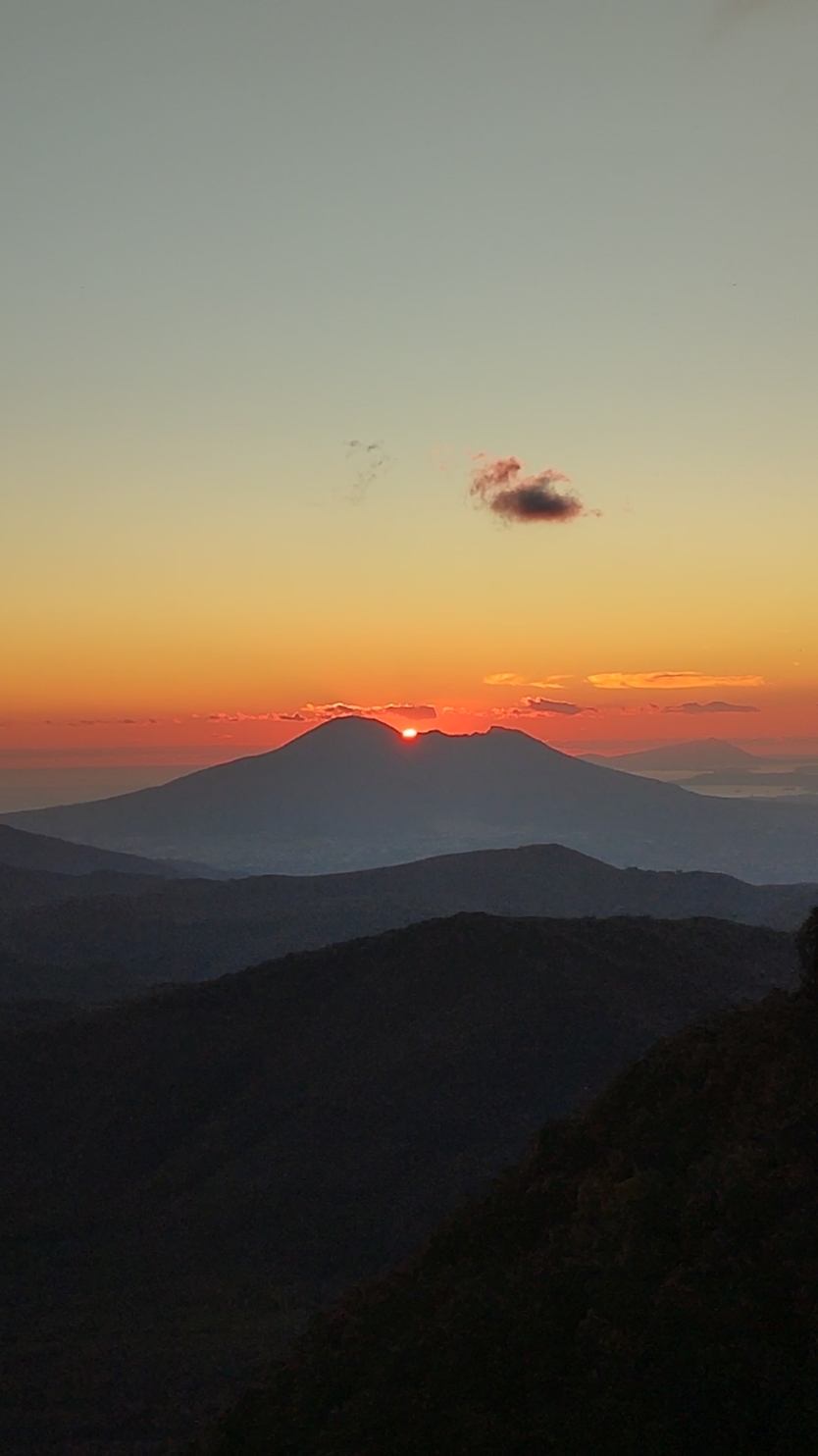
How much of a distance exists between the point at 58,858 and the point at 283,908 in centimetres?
5308

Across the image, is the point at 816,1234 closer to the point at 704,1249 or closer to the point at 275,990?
the point at 704,1249

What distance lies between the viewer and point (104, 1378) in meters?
21.5

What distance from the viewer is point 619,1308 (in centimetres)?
1304

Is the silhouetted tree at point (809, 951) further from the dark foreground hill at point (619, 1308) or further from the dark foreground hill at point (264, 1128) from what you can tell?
the dark foreground hill at point (264, 1128)

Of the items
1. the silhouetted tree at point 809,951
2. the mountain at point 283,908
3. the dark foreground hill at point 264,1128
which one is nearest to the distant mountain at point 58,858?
the mountain at point 283,908

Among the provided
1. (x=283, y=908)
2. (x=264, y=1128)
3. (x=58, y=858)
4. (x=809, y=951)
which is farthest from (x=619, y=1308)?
(x=58, y=858)

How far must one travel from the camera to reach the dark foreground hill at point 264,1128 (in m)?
22.6

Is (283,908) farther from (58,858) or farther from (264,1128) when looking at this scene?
(264,1128)

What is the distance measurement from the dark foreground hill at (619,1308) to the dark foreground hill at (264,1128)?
696 cm

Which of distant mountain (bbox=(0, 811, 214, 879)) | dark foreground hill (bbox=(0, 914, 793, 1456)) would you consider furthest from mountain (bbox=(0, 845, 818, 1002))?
distant mountain (bbox=(0, 811, 214, 879))

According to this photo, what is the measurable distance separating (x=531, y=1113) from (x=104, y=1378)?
14546 mm

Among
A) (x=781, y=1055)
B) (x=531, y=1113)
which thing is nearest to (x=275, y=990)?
(x=531, y=1113)

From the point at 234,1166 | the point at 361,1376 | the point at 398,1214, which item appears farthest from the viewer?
the point at 234,1166

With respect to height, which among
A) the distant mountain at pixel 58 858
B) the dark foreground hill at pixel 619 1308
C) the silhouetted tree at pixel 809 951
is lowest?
the distant mountain at pixel 58 858
